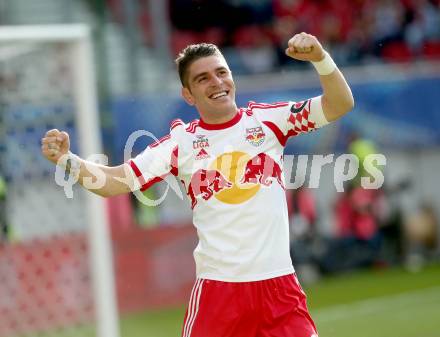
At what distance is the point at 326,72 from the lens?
551 centimetres

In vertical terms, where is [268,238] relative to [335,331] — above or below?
above

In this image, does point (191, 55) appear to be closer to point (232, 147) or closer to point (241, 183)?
point (232, 147)

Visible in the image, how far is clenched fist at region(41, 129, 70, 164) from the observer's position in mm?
5730

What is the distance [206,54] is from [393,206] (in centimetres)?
1476

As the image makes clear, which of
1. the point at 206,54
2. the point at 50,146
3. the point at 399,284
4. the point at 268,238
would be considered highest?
the point at 206,54

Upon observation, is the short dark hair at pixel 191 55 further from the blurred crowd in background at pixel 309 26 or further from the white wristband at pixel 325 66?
the blurred crowd in background at pixel 309 26

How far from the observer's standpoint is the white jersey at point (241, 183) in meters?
5.72

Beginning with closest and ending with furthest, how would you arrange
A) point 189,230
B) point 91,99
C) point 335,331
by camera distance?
point 91,99 → point 335,331 → point 189,230

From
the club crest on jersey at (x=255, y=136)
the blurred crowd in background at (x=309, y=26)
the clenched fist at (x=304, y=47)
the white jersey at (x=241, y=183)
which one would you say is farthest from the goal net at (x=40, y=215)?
the blurred crowd in background at (x=309, y=26)

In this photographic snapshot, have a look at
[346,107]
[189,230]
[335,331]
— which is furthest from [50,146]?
[189,230]

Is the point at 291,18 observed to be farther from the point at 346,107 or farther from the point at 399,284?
the point at 346,107

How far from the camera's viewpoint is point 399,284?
659 inches

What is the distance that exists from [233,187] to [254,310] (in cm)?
62

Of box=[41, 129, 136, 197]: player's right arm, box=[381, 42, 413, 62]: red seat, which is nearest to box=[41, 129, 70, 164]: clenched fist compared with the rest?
box=[41, 129, 136, 197]: player's right arm
